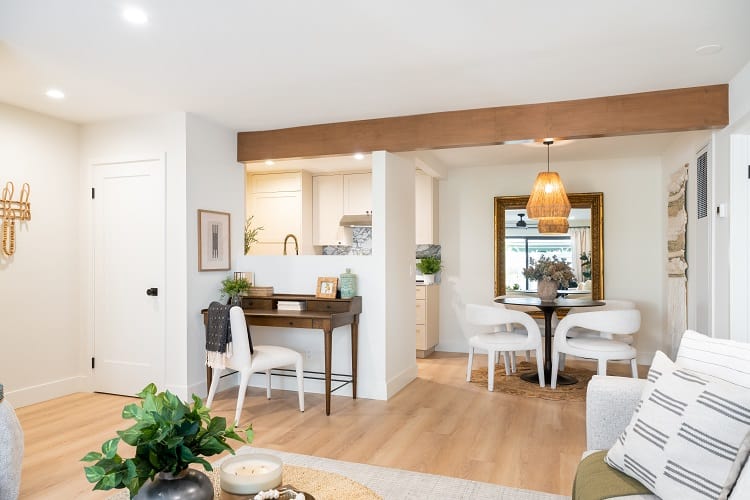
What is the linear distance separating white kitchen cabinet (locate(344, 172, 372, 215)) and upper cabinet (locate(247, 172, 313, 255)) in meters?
0.52

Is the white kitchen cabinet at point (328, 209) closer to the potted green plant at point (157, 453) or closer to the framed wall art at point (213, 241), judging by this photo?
the framed wall art at point (213, 241)

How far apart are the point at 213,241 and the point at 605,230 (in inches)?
178

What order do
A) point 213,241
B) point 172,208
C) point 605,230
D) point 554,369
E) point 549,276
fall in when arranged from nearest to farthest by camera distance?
1. point 172,208
2. point 213,241
3. point 554,369
4. point 549,276
5. point 605,230

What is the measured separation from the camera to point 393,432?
3.68 metres

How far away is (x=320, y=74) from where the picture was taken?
3.46 m

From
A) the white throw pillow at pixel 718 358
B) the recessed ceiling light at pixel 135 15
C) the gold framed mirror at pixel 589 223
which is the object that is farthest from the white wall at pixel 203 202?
the white throw pillow at pixel 718 358

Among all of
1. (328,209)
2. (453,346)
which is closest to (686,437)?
(453,346)

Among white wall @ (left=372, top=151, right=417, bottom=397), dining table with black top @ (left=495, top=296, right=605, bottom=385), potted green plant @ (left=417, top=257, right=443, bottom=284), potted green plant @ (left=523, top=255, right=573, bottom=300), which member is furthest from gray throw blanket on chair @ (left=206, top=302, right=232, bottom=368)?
potted green plant @ (left=417, top=257, right=443, bottom=284)

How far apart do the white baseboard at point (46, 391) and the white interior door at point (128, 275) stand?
0.17m

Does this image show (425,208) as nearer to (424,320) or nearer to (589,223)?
(424,320)

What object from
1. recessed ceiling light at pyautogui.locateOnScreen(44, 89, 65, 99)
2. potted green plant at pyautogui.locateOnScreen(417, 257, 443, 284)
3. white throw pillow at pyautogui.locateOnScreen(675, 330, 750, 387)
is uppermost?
recessed ceiling light at pyautogui.locateOnScreen(44, 89, 65, 99)

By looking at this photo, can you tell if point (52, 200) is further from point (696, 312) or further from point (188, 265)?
point (696, 312)

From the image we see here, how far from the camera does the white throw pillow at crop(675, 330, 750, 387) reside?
1.74m

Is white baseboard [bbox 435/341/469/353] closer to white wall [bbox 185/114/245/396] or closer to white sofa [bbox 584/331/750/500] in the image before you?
white wall [bbox 185/114/245/396]
